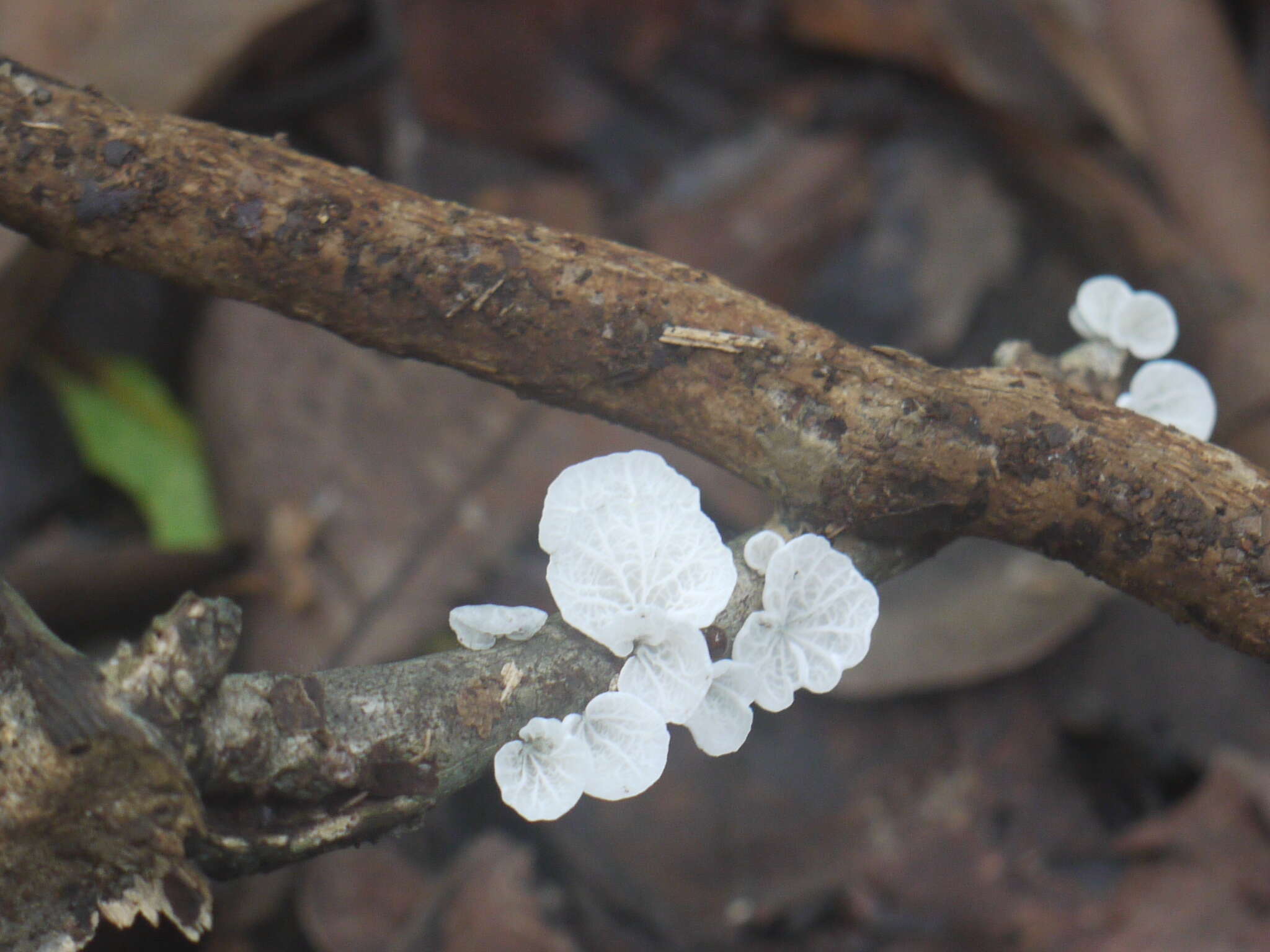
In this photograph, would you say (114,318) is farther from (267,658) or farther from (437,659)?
(437,659)

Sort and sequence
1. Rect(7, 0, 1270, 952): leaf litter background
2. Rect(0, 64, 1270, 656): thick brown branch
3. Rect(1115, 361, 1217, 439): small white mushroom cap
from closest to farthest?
1. Rect(0, 64, 1270, 656): thick brown branch
2. Rect(1115, 361, 1217, 439): small white mushroom cap
3. Rect(7, 0, 1270, 952): leaf litter background

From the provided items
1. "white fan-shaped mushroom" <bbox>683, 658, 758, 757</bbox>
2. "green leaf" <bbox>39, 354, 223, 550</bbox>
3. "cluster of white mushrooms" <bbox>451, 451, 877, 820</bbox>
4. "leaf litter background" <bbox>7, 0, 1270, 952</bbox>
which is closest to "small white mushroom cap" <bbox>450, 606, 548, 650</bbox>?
"cluster of white mushrooms" <bbox>451, 451, 877, 820</bbox>

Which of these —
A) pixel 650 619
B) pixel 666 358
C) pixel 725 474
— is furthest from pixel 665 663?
pixel 725 474

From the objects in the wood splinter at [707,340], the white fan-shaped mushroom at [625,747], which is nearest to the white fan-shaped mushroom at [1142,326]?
the wood splinter at [707,340]

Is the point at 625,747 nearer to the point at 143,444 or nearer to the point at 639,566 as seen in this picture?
the point at 639,566

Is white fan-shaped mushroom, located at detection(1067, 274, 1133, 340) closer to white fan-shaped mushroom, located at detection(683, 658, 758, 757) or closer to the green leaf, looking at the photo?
white fan-shaped mushroom, located at detection(683, 658, 758, 757)

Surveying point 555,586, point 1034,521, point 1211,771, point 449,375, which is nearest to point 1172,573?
point 1034,521

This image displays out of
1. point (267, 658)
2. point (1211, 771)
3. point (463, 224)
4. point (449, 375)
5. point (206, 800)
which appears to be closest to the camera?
point (206, 800)
